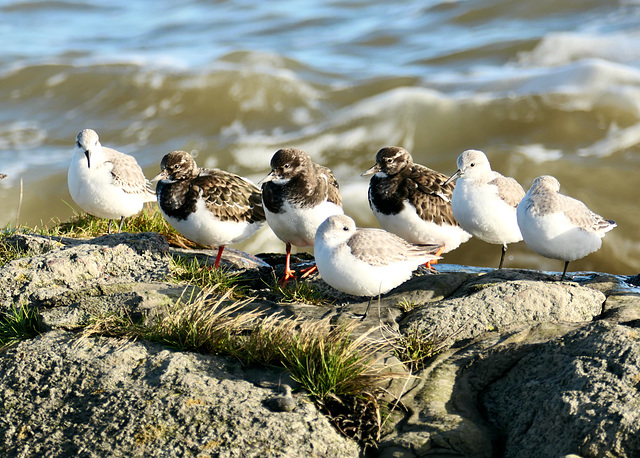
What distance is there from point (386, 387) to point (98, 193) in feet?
16.7

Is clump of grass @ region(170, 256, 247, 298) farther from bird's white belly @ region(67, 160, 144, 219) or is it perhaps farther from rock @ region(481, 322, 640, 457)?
rock @ region(481, 322, 640, 457)

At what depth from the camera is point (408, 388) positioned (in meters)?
5.27

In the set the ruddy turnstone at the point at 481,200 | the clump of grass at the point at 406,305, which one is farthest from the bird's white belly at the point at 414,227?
the clump of grass at the point at 406,305

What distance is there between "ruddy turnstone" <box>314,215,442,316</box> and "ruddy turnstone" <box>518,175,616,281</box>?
1.43 meters

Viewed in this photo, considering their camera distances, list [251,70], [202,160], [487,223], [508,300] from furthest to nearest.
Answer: [251,70] → [202,160] → [487,223] → [508,300]

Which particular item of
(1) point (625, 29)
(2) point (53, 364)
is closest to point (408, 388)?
(2) point (53, 364)

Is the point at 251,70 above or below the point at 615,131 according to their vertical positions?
above

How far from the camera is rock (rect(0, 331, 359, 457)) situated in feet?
15.4

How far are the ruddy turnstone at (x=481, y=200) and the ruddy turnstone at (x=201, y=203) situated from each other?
2.47 meters

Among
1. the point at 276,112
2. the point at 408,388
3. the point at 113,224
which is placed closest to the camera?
the point at 408,388

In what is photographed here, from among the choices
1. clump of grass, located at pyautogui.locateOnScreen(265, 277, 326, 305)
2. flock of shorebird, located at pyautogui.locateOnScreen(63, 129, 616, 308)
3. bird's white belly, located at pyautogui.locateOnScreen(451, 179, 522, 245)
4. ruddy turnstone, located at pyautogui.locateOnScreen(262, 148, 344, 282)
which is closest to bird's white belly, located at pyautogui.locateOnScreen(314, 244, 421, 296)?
flock of shorebird, located at pyautogui.locateOnScreen(63, 129, 616, 308)

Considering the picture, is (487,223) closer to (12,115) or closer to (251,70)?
(251,70)

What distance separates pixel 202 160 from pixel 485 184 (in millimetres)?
11336

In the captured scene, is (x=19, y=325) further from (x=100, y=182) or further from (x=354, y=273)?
(x=100, y=182)
